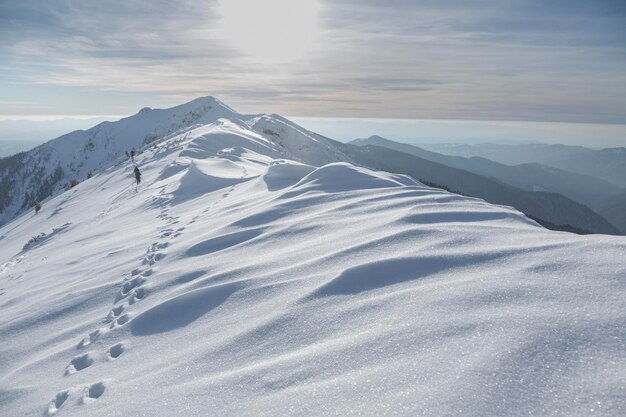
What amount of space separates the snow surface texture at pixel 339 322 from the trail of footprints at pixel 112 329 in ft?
0.09

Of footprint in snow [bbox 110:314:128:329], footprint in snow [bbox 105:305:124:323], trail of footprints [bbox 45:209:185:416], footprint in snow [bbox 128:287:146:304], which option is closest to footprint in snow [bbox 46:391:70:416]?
trail of footprints [bbox 45:209:185:416]

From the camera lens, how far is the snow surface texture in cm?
273

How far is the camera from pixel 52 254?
42.3 feet

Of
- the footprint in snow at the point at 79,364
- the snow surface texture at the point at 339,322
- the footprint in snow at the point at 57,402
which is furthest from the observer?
the footprint in snow at the point at 79,364

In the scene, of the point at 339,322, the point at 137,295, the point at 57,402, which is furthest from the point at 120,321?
the point at 339,322

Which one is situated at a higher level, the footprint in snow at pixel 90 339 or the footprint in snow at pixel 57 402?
the footprint in snow at pixel 90 339

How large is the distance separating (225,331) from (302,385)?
165 centimetres

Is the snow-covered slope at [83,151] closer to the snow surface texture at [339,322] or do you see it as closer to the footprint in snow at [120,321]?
the snow surface texture at [339,322]

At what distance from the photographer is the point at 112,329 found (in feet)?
A: 17.9

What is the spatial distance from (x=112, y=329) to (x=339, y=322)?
344 centimetres

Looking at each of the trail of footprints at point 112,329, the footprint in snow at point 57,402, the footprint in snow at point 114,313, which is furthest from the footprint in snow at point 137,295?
the footprint in snow at point 57,402

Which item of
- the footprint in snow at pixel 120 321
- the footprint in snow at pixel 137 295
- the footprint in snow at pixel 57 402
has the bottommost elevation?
the footprint in snow at pixel 57 402

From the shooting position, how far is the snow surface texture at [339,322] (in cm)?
273

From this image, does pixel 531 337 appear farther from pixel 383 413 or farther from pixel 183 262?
pixel 183 262
